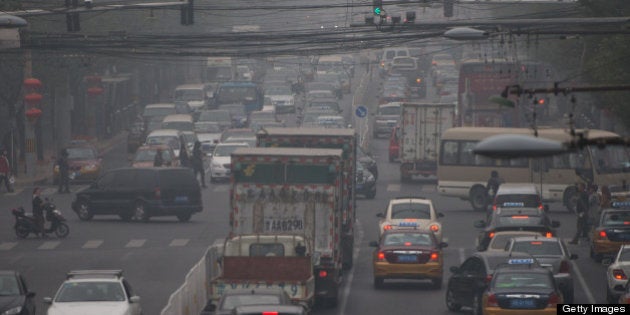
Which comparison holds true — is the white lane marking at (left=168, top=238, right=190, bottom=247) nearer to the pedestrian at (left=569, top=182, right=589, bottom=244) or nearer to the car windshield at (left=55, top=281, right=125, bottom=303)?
the pedestrian at (left=569, top=182, right=589, bottom=244)

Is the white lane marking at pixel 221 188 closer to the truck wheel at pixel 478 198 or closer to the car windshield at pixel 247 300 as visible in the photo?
the truck wheel at pixel 478 198

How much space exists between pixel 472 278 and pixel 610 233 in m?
9.31

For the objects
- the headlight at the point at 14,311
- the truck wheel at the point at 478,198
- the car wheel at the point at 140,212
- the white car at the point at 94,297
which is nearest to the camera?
the white car at the point at 94,297

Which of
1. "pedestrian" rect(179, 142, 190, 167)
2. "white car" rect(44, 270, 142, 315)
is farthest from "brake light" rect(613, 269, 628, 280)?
"pedestrian" rect(179, 142, 190, 167)

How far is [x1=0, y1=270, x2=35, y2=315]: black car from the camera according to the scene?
84.5 ft

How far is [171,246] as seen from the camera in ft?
135

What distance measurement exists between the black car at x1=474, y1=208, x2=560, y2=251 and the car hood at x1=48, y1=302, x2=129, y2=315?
13.3 meters

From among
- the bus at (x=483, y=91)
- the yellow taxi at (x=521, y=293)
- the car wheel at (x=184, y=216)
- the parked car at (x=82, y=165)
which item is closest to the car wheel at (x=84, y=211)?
the car wheel at (x=184, y=216)

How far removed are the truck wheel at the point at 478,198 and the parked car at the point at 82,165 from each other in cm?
1628

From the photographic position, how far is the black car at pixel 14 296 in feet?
84.5

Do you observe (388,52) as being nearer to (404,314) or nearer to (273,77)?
(273,77)

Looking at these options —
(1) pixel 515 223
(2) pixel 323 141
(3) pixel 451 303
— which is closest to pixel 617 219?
(1) pixel 515 223

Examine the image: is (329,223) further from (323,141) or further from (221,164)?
(221,164)

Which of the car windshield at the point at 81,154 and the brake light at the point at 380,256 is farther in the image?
the car windshield at the point at 81,154
